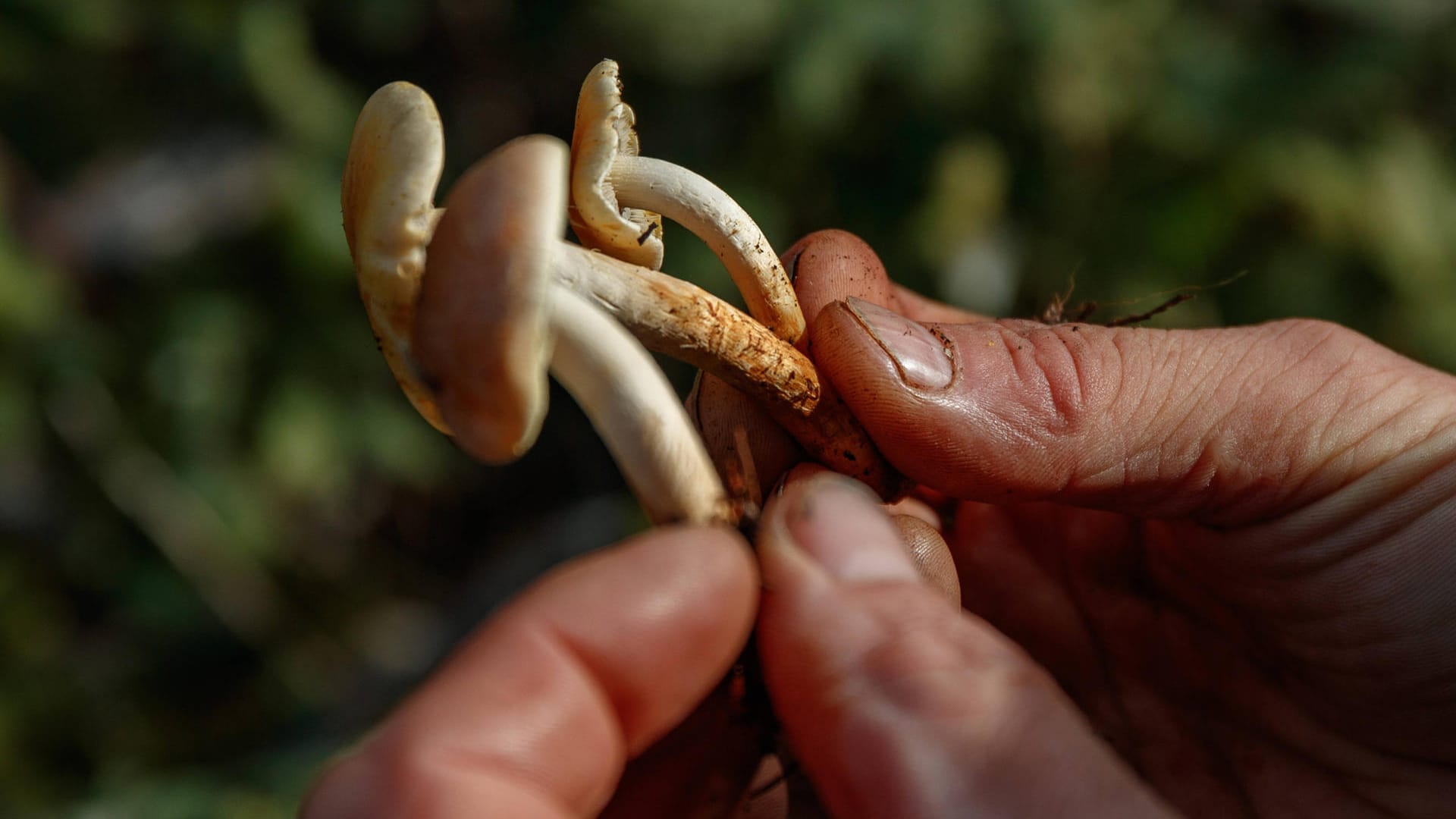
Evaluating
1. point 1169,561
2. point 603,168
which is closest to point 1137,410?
point 1169,561

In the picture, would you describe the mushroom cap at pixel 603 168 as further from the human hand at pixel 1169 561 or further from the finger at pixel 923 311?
the finger at pixel 923 311

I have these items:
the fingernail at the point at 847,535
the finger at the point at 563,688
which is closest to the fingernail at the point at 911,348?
the fingernail at the point at 847,535

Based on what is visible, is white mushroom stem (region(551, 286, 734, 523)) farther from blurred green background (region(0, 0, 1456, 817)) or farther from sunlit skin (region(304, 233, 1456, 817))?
blurred green background (region(0, 0, 1456, 817))

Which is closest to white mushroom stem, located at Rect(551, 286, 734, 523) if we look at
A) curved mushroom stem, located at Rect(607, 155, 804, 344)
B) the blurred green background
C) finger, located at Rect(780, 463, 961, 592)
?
finger, located at Rect(780, 463, 961, 592)

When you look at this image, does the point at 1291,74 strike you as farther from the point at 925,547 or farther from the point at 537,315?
the point at 537,315

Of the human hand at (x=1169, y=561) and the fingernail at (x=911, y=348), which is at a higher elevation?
the fingernail at (x=911, y=348)

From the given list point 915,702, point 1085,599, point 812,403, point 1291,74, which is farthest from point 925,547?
point 1291,74
